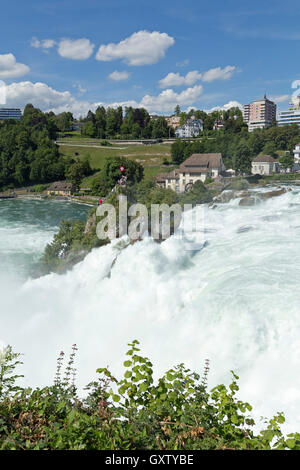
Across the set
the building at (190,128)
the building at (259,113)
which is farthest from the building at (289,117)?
the building at (190,128)

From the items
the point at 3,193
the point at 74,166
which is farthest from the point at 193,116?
the point at 3,193

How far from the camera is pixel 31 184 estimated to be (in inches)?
2763

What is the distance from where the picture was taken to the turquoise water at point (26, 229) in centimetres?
2073

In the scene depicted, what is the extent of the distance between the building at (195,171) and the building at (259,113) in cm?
9115

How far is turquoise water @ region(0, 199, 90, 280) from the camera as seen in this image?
2073 centimetres

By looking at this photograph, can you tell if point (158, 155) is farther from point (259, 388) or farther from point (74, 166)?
point (259, 388)

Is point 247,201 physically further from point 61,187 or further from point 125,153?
point 125,153

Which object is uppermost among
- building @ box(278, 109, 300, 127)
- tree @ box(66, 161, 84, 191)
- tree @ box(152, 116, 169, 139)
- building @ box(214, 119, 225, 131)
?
building @ box(278, 109, 300, 127)

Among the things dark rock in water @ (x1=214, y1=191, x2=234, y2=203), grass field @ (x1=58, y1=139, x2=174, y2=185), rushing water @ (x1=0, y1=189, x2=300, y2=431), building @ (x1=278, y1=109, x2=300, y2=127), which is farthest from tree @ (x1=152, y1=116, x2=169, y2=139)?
rushing water @ (x1=0, y1=189, x2=300, y2=431)

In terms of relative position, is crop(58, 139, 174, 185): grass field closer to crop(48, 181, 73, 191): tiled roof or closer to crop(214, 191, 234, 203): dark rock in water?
crop(48, 181, 73, 191): tiled roof

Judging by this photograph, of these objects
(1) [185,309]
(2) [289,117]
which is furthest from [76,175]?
(2) [289,117]

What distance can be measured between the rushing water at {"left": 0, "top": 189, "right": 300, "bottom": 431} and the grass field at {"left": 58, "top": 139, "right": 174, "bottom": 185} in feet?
168

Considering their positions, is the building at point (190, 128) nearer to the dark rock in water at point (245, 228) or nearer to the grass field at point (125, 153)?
the grass field at point (125, 153)

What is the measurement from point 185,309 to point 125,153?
236 ft
